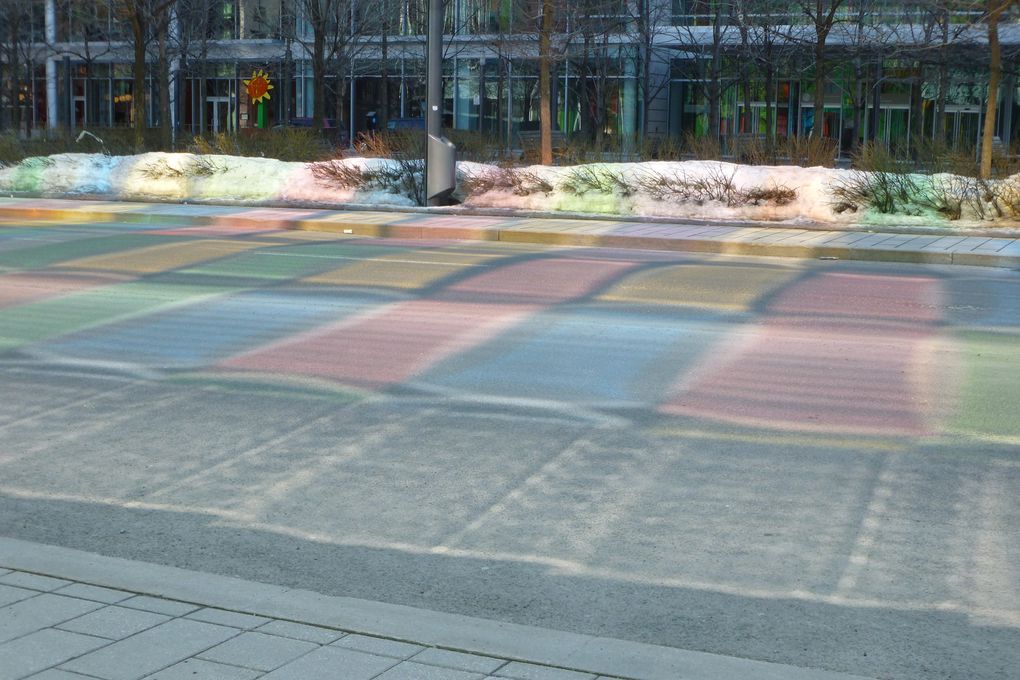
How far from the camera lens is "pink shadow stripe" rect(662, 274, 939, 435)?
799 centimetres

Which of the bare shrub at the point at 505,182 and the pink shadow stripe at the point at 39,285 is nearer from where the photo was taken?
the pink shadow stripe at the point at 39,285

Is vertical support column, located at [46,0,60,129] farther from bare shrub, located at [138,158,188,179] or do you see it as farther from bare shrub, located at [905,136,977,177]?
bare shrub, located at [905,136,977,177]

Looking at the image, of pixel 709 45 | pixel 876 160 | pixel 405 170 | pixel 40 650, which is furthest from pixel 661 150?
pixel 709 45

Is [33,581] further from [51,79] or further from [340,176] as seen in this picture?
[51,79]

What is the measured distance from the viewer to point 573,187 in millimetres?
23688

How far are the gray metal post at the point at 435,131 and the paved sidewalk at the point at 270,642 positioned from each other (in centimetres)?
1917

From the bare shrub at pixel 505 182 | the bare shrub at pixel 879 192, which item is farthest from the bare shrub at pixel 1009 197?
the bare shrub at pixel 505 182

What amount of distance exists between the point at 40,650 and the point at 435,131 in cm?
1993

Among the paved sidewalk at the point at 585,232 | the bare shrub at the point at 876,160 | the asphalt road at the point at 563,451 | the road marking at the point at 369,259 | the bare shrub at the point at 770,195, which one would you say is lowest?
the asphalt road at the point at 563,451

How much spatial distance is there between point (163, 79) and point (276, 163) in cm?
1643

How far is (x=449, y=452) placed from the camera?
7.18 meters

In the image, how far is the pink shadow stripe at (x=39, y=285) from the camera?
12.4 metres

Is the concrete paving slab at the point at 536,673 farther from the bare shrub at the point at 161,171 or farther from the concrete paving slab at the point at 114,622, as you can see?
the bare shrub at the point at 161,171

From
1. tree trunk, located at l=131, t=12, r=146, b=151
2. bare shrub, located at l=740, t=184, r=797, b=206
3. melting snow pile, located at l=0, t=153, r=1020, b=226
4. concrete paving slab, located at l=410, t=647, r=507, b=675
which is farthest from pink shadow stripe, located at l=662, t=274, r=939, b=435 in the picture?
tree trunk, located at l=131, t=12, r=146, b=151
